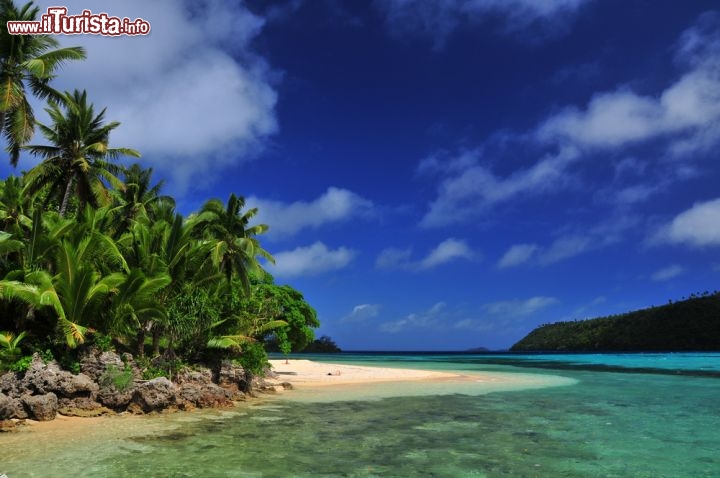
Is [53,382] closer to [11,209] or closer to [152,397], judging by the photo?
[152,397]

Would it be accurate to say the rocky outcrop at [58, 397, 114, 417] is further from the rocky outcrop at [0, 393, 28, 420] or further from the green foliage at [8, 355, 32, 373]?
the green foliage at [8, 355, 32, 373]

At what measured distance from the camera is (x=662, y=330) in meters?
115

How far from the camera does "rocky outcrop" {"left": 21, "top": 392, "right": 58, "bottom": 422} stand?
44.9ft

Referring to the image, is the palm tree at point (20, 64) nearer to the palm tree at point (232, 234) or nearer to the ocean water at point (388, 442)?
the palm tree at point (232, 234)

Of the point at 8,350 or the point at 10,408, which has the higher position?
the point at 8,350

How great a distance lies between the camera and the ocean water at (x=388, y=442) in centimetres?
954

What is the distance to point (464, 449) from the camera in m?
11.4

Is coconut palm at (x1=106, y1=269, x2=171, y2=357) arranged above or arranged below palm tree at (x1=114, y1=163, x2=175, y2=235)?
below

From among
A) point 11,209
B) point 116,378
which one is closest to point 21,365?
point 116,378

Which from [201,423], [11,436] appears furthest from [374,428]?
[11,436]

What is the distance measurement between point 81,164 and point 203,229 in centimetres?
739

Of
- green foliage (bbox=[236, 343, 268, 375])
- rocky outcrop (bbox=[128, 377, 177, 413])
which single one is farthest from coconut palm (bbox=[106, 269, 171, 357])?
green foliage (bbox=[236, 343, 268, 375])

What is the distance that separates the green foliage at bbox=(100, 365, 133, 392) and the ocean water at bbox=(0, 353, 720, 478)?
6.03 feet

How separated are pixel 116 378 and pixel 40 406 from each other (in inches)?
97.5
